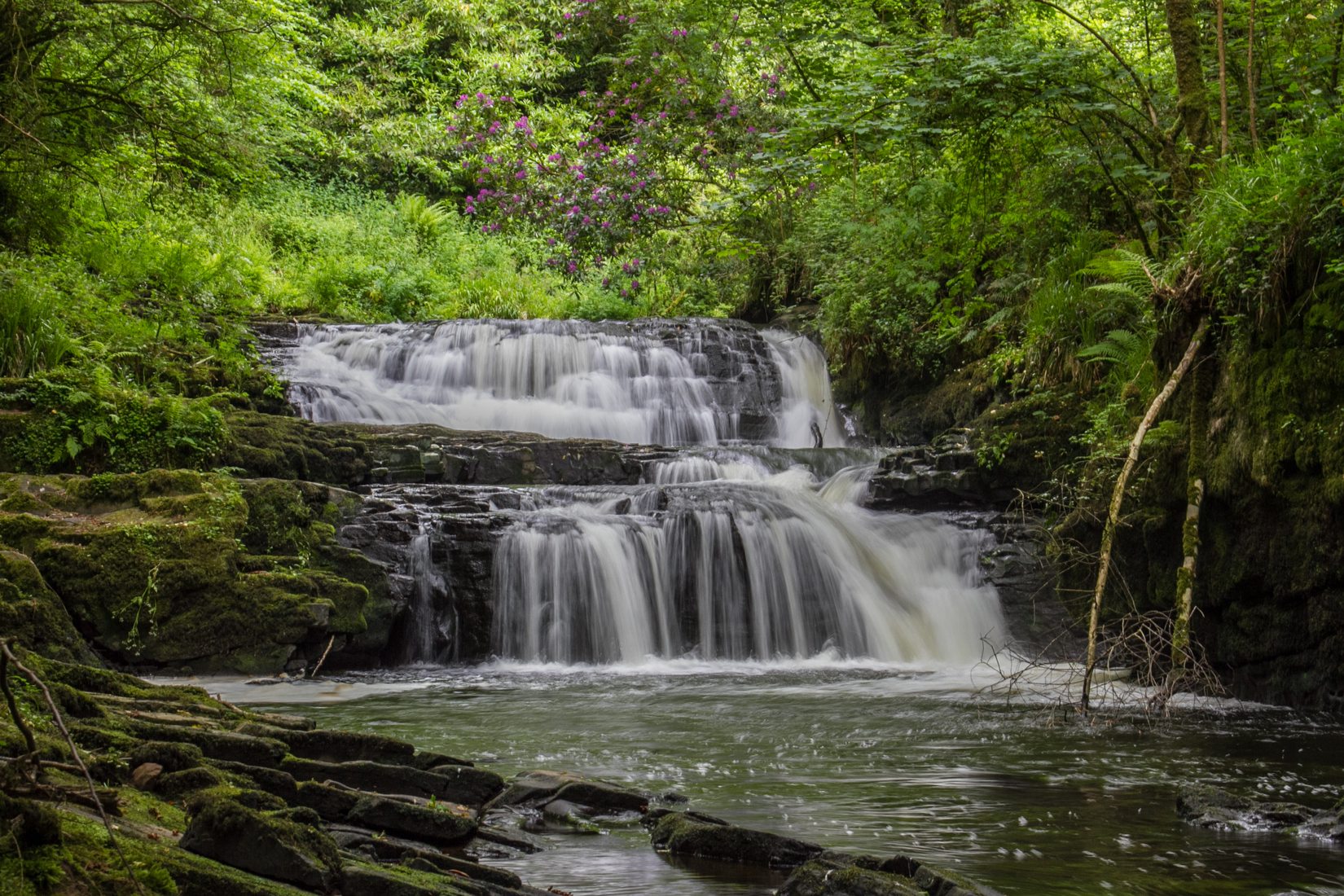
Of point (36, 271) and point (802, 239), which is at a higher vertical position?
point (802, 239)

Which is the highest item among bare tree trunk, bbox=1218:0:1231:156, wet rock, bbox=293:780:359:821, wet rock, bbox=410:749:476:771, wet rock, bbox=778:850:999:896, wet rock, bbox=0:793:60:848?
bare tree trunk, bbox=1218:0:1231:156

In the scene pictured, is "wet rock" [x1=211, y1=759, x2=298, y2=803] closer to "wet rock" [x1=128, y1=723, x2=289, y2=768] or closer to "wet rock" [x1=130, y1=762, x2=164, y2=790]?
"wet rock" [x1=128, y1=723, x2=289, y2=768]

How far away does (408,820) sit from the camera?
→ 3795mm

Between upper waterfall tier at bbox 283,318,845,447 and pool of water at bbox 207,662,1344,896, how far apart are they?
6911 mm

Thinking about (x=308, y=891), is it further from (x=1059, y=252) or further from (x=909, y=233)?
(x=909, y=233)

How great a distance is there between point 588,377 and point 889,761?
11.6 meters

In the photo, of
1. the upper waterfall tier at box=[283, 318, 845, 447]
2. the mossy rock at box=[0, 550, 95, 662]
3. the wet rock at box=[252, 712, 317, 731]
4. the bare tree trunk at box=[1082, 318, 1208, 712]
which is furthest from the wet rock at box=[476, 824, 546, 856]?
the upper waterfall tier at box=[283, 318, 845, 447]

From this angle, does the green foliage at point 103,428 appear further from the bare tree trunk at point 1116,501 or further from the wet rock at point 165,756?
the bare tree trunk at point 1116,501

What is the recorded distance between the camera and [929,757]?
5965 millimetres

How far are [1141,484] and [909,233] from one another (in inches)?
215

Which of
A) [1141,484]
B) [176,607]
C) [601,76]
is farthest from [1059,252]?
[601,76]

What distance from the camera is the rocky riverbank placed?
91.8 inches

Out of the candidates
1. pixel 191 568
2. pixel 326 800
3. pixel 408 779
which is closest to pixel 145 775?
pixel 326 800

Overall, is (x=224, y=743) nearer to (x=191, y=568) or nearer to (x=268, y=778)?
(x=268, y=778)
